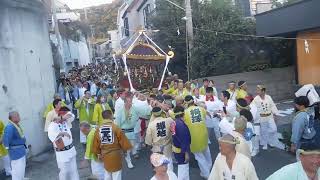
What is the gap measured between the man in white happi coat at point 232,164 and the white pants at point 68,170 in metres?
4.65

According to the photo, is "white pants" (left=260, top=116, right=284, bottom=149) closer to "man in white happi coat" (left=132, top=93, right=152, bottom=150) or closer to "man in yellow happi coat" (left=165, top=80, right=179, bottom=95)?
"man in white happi coat" (left=132, top=93, right=152, bottom=150)

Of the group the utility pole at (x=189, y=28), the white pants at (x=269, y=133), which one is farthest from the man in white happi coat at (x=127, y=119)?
the utility pole at (x=189, y=28)

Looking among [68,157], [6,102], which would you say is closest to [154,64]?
[6,102]

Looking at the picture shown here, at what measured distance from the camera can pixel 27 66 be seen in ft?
42.3

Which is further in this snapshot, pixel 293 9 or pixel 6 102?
pixel 293 9

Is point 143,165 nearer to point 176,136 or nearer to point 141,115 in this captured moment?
point 141,115

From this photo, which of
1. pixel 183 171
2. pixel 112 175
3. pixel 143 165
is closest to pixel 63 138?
pixel 112 175

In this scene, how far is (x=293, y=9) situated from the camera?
15219 millimetres

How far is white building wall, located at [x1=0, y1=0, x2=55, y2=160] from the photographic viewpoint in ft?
38.7

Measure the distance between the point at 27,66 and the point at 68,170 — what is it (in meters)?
5.10

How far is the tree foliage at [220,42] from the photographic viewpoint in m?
19.3

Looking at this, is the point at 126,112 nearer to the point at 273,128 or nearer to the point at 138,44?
the point at 273,128

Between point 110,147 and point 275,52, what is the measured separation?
45.8 ft

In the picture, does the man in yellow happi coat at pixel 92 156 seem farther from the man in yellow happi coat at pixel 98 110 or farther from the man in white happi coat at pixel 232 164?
the man in white happi coat at pixel 232 164
